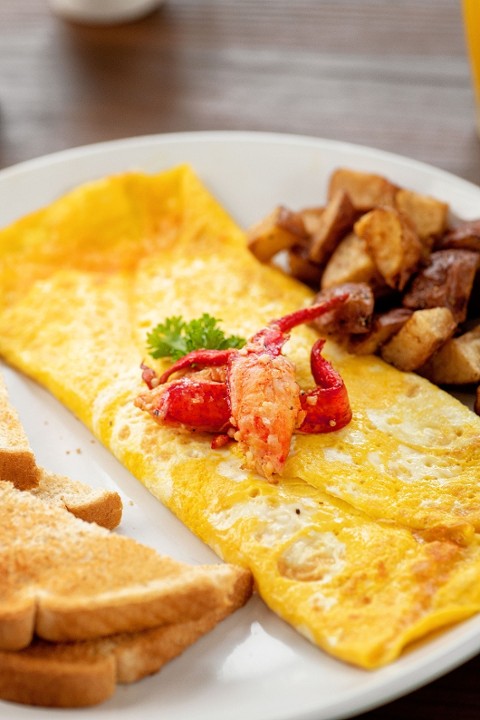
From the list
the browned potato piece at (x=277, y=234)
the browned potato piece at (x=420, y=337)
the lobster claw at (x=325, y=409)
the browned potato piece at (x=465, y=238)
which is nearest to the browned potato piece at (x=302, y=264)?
the browned potato piece at (x=277, y=234)

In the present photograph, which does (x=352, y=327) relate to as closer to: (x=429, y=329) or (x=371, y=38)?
(x=429, y=329)

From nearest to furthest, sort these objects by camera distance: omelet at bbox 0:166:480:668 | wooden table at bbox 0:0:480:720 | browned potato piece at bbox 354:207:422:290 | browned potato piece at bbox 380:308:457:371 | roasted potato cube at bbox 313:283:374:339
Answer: omelet at bbox 0:166:480:668, browned potato piece at bbox 380:308:457:371, roasted potato cube at bbox 313:283:374:339, browned potato piece at bbox 354:207:422:290, wooden table at bbox 0:0:480:720

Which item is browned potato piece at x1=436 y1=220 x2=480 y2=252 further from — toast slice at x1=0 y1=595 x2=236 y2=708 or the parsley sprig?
toast slice at x1=0 y1=595 x2=236 y2=708

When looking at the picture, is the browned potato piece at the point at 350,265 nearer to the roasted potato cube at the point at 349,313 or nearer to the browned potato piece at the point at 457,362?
the roasted potato cube at the point at 349,313

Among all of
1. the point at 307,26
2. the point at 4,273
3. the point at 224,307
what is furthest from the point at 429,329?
the point at 307,26

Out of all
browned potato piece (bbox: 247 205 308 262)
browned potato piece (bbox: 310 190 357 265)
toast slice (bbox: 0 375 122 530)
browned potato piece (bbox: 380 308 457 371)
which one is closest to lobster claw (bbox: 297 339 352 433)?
browned potato piece (bbox: 380 308 457 371)

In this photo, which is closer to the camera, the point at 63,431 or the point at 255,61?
the point at 63,431
